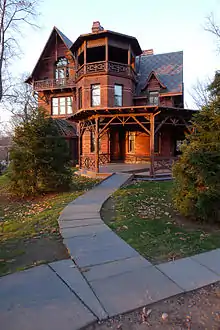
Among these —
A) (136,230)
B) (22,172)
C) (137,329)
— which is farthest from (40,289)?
(22,172)

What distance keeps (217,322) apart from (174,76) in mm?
21068

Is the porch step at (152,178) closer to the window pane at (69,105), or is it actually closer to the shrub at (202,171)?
the shrub at (202,171)

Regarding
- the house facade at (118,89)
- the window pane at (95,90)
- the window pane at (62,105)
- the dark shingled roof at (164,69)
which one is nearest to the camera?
the house facade at (118,89)

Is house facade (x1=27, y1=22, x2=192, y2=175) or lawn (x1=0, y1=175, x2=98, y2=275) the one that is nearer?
lawn (x1=0, y1=175, x2=98, y2=275)

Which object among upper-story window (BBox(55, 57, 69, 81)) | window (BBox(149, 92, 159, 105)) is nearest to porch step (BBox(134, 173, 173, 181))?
window (BBox(149, 92, 159, 105))

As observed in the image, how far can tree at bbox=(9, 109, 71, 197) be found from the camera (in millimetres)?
8984

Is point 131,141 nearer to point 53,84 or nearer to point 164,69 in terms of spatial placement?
point 164,69

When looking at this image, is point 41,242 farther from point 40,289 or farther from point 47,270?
point 40,289

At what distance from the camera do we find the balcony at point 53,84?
2200 centimetres

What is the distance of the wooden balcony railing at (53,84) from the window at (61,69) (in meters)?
0.56

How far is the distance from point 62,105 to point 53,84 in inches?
86.0

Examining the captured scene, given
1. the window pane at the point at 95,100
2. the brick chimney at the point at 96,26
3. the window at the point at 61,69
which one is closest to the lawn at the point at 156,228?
the window pane at the point at 95,100

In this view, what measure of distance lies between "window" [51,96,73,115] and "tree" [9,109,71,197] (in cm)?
1407

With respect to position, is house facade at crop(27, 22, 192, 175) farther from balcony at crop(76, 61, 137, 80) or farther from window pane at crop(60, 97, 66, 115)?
window pane at crop(60, 97, 66, 115)
